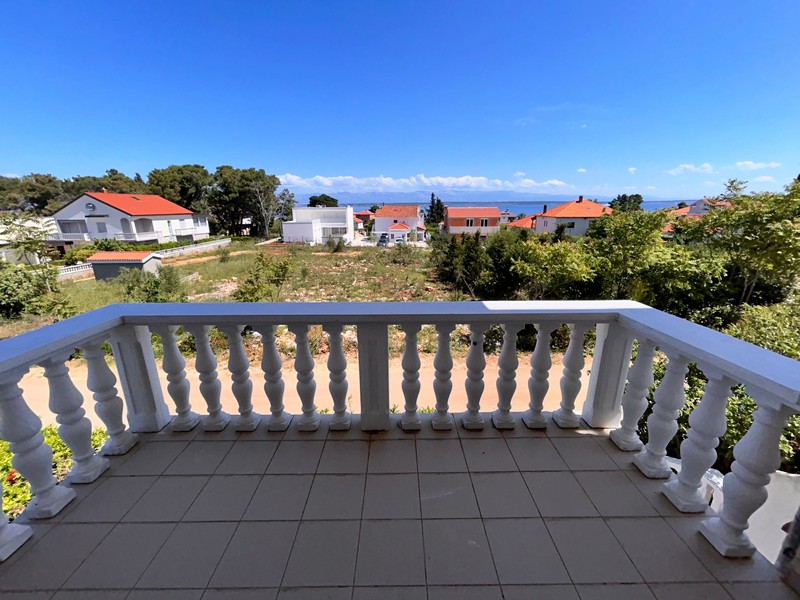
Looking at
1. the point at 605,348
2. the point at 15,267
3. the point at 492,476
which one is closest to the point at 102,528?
the point at 492,476

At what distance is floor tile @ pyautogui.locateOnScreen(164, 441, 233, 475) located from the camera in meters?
1.38

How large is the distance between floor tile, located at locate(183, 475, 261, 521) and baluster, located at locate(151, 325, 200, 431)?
1.31ft

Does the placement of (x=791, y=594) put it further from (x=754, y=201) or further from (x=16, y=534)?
(x=754, y=201)

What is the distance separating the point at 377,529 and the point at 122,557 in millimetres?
788

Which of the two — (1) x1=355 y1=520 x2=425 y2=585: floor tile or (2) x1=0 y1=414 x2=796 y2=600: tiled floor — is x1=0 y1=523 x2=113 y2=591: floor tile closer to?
Result: (2) x1=0 y1=414 x2=796 y2=600: tiled floor

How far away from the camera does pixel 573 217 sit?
2802 cm

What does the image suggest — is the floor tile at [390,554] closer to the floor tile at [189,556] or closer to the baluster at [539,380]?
the floor tile at [189,556]

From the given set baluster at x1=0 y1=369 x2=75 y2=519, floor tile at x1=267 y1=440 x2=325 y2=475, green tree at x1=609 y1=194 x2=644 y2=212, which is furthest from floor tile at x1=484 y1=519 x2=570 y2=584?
green tree at x1=609 y1=194 x2=644 y2=212

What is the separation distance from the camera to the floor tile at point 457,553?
97 cm

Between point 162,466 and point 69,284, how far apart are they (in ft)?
48.7

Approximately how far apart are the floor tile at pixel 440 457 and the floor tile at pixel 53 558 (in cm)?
113

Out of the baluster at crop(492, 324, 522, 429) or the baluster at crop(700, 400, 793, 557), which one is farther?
the baluster at crop(492, 324, 522, 429)

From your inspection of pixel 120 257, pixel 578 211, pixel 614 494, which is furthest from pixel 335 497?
pixel 578 211

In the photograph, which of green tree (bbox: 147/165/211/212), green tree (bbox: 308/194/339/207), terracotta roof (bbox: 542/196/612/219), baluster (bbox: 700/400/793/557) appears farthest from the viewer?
green tree (bbox: 308/194/339/207)
